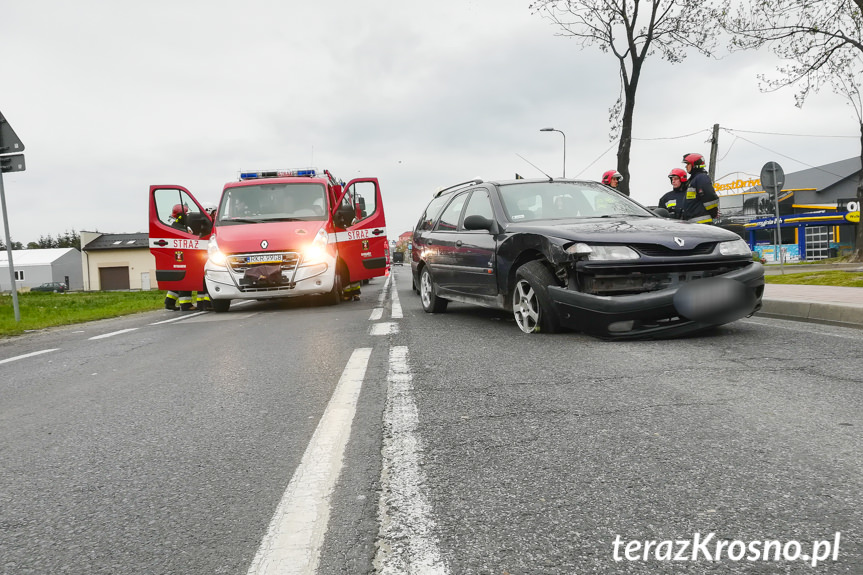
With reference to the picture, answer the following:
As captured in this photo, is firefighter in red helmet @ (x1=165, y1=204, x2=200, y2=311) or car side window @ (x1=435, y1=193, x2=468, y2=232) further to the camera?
firefighter in red helmet @ (x1=165, y1=204, x2=200, y2=311)

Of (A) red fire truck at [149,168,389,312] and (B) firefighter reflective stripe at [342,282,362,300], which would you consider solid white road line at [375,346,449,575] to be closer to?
(A) red fire truck at [149,168,389,312]

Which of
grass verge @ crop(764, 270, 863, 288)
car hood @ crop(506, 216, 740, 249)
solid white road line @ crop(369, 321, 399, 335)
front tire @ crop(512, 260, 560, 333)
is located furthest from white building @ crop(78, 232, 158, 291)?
car hood @ crop(506, 216, 740, 249)

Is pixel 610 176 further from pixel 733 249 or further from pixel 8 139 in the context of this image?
pixel 8 139

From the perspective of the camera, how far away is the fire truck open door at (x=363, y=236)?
12.4m

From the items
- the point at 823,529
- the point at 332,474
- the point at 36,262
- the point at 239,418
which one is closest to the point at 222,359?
the point at 239,418

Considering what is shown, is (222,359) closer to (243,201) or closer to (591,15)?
(243,201)

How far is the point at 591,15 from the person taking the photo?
22.5 metres

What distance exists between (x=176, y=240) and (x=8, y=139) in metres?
2.97

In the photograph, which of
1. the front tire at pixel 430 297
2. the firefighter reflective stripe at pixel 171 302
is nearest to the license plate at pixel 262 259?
the front tire at pixel 430 297

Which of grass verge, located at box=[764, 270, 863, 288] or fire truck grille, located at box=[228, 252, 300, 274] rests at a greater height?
fire truck grille, located at box=[228, 252, 300, 274]

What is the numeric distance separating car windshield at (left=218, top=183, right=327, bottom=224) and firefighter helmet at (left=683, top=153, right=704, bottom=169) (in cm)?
591

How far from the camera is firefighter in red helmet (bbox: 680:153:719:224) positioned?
9719mm

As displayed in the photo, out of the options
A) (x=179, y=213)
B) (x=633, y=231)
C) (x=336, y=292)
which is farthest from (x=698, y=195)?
(x=179, y=213)
